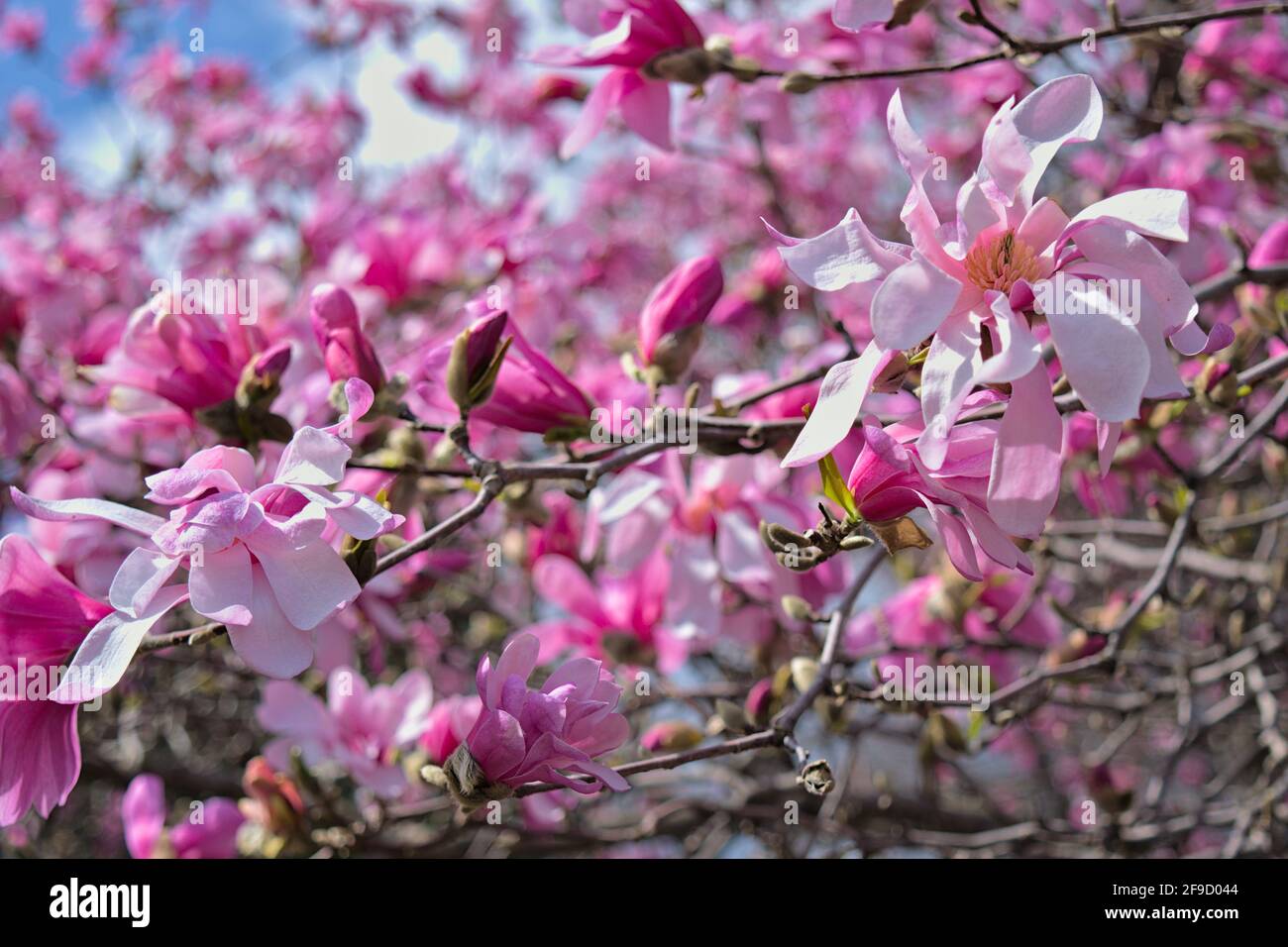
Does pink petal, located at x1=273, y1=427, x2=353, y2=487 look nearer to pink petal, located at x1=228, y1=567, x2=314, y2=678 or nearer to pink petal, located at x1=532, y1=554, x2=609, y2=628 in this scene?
pink petal, located at x1=228, y1=567, x2=314, y2=678

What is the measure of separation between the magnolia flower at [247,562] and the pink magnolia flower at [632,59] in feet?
1.58

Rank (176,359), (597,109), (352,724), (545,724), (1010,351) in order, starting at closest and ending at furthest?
1. (1010,351)
2. (545,724)
3. (176,359)
4. (597,109)
5. (352,724)

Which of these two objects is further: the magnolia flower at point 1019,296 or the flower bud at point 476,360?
the flower bud at point 476,360

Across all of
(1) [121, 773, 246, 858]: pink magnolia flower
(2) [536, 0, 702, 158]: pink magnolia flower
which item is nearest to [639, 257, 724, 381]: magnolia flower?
(2) [536, 0, 702, 158]: pink magnolia flower

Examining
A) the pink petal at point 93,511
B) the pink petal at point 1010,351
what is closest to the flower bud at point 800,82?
the pink petal at point 1010,351

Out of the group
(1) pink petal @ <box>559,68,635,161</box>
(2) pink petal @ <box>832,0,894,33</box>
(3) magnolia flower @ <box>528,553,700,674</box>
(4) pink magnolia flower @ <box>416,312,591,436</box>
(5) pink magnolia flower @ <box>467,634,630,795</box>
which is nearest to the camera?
(5) pink magnolia flower @ <box>467,634,630,795</box>

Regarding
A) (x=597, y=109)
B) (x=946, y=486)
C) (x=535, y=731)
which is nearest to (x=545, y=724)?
(x=535, y=731)

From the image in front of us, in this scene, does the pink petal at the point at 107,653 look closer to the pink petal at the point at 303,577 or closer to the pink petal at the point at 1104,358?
the pink petal at the point at 303,577

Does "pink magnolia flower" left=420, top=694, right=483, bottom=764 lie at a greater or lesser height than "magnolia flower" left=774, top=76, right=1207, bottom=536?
lesser

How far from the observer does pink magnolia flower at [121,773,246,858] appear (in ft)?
3.47

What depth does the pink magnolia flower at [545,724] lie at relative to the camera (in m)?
0.62

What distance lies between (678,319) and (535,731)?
42 cm

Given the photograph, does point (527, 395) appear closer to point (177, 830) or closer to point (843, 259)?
point (843, 259)

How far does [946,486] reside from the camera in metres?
0.59
